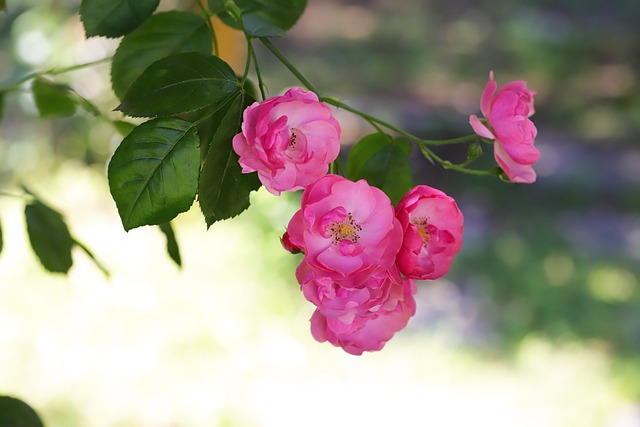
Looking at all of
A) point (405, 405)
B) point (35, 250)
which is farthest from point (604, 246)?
point (35, 250)

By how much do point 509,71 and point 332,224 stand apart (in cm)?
463

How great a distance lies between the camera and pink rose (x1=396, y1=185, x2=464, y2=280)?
15.2 inches

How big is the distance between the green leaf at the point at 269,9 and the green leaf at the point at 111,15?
5cm

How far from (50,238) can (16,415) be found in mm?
120

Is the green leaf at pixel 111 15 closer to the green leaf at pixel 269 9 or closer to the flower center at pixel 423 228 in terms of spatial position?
the green leaf at pixel 269 9

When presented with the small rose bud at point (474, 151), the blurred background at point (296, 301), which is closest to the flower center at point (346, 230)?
the small rose bud at point (474, 151)

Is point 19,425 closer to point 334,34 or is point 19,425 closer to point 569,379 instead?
point 569,379

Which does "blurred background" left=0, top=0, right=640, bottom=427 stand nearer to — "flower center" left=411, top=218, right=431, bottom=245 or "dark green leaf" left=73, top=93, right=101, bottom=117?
"dark green leaf" left=73, top=93, right=101, bottom=117

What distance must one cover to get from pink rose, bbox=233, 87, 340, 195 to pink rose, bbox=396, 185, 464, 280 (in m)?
0.05

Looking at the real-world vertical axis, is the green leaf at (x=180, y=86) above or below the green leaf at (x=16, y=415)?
above

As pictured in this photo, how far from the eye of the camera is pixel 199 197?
39 centimetres

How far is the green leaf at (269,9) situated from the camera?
0.49 meters

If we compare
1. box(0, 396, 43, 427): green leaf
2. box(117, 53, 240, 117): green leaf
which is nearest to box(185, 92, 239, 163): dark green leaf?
box(117, 53, 240, 117): green leaf

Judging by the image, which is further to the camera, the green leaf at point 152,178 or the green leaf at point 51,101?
the green leaf at point 51,101
